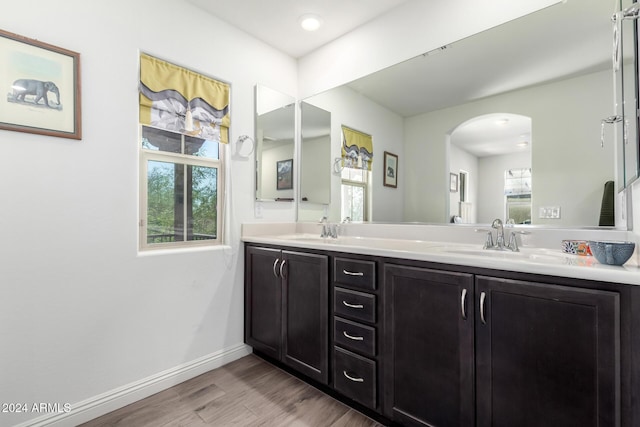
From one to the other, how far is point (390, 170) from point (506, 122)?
0.79 meters

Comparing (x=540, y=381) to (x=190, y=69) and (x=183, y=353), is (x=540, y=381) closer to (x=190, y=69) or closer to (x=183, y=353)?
(x=183, y=353)

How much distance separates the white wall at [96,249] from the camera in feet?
4.81

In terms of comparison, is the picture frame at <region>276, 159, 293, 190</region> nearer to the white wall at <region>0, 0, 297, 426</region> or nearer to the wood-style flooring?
the white wall at <region>0, 0, 297, 426</region>

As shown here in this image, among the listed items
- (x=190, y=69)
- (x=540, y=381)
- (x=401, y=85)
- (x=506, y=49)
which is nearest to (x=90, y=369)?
(x=190, y=69)

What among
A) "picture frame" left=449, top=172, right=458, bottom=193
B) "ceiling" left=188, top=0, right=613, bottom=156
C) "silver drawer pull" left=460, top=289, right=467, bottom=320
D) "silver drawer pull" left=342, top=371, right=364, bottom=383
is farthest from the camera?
"picture frame" left=449, top=172, right=458, bottom=193

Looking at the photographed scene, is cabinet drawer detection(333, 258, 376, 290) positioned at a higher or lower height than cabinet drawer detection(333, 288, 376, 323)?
higher

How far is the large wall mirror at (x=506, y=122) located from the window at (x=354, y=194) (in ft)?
0.28

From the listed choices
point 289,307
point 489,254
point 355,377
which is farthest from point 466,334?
point 289,307

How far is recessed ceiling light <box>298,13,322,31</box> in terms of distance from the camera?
2.24 meters

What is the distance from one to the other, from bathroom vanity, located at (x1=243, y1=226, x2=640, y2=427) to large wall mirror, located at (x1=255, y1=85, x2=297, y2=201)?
79 centimetres

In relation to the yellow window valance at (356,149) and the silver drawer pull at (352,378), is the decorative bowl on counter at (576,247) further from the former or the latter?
the yellow window valance at (356,149)

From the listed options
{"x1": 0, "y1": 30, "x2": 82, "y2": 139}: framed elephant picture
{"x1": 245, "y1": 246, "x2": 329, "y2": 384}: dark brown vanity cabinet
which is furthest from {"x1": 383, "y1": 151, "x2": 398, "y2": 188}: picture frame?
{"x1": 0, "y1": 30, "x2": 82, "y2": 139}: framed elephant picture

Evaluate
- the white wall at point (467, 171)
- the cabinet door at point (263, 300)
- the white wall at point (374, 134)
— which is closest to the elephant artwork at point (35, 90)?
the cabinet door at point (263, 300)

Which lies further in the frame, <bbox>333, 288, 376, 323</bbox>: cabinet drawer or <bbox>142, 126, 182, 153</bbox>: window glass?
<bbox>142, 126, 182, 153</bbox>: window glass
